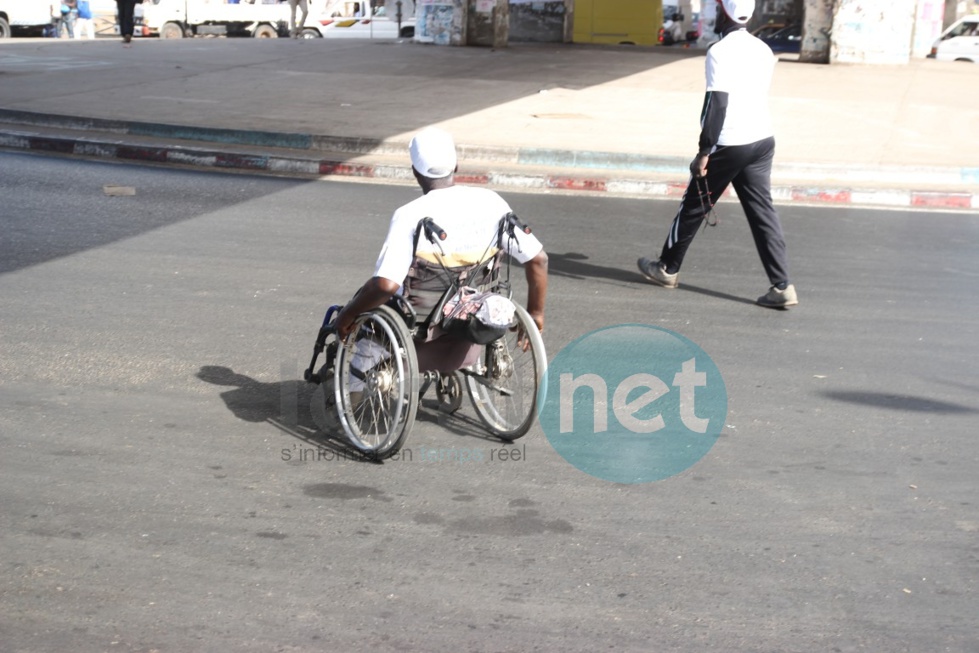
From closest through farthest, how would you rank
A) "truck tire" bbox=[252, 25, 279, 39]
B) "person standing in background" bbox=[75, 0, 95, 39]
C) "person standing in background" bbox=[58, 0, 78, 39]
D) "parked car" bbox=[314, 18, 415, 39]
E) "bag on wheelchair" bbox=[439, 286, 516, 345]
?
"bag on wheelchair" bbox=[439, 286, 516, 345] → "parked car" bbox=[314, 18, 415, 39] → "person standing in background" bbox=[58, 0, 78, 39] → "person standing in background" bbox=[75, 0, 95, 39] → "truck tire" bbox=[252, 25, 279, 39]

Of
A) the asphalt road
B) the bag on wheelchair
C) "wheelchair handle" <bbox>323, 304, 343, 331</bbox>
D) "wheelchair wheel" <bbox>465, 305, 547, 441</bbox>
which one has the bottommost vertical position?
the asphalt road

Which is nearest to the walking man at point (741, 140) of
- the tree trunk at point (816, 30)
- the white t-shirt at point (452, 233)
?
the white t-shirt at point (452, 233)

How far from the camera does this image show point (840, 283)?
845 centimetres

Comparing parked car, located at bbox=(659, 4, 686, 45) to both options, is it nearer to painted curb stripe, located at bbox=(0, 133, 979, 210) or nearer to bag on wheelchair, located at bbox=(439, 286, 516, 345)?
painted curb stripe, located at bbox=(0, 133, 979, 210)

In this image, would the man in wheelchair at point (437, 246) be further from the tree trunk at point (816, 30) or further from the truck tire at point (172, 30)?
the truck tire at point (172, 30)

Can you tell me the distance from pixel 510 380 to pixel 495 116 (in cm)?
1073

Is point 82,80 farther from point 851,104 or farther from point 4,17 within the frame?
point 4,17

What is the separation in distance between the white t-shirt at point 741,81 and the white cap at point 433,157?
3.09 metres

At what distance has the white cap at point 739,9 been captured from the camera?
7.39 meters

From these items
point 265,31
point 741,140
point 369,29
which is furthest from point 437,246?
point 265,31

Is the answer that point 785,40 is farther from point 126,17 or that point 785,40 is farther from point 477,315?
point 477,315

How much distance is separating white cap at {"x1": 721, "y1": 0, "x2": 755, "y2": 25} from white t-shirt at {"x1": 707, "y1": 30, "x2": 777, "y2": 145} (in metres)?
0.09

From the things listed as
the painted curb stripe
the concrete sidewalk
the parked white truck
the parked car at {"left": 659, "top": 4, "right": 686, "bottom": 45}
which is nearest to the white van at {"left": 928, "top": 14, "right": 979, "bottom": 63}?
the parked car at {"left": 659, "top": 4, "right": 686, "bottom": 45}

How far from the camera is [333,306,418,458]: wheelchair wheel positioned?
4.75 meters
